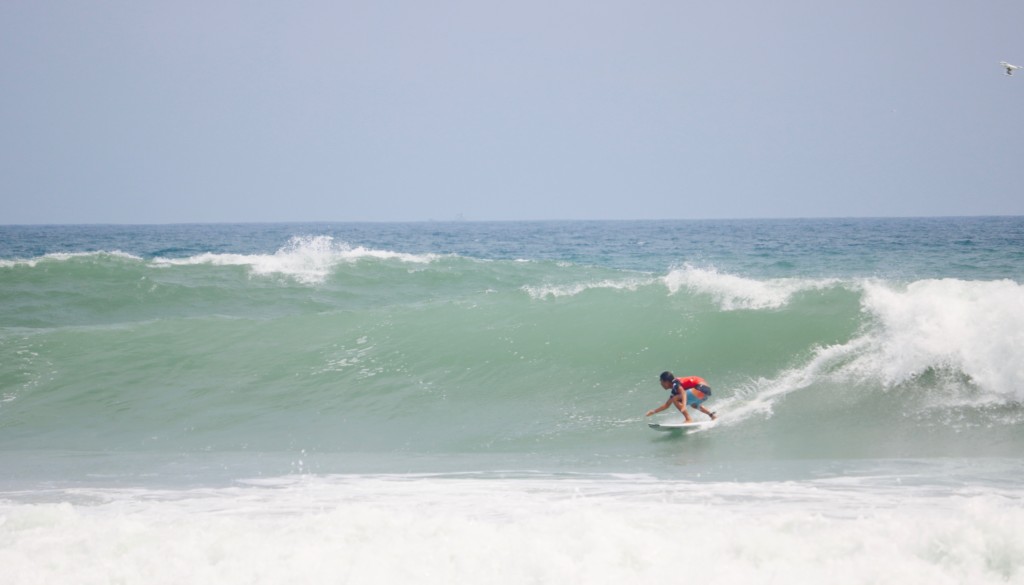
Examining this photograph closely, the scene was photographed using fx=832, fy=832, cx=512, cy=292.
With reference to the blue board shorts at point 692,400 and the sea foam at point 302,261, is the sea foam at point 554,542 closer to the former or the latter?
the blue board shorts at point 692,400

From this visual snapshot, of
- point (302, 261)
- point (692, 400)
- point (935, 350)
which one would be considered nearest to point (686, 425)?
point (692, 400)

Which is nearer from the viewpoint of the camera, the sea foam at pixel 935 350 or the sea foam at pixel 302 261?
the sea foam at pixel 935 350

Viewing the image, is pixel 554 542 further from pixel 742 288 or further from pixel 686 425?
pixel 742 288

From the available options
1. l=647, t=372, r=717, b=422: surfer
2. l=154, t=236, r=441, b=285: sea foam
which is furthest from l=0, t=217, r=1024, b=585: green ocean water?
l=154, t=236, r=441, b=285: sea foam

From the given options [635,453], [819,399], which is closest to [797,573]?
[635,453]

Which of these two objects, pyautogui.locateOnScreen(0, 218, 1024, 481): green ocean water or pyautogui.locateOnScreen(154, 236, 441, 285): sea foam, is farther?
pyautogui.locateOnScreen(154, 236, 441, 285): sea foam

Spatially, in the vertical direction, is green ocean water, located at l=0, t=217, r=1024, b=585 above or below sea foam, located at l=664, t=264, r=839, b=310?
below

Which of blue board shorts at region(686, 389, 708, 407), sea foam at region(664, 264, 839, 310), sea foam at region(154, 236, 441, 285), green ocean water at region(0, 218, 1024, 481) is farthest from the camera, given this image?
sea foam at region(154, 236, 441, 285)

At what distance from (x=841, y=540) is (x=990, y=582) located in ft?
2.83

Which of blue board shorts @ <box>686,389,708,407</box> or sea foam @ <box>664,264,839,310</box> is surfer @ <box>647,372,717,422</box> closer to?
blue board shorts @ <box>686,389,708,407</box>

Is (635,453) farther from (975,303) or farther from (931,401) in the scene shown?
(975,303)

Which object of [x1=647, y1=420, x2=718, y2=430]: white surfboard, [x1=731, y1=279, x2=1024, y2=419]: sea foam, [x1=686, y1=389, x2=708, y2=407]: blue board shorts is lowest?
[x1=647, y1=420, x2=718, y2=430]: white surfboard

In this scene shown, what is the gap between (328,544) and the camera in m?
5.85

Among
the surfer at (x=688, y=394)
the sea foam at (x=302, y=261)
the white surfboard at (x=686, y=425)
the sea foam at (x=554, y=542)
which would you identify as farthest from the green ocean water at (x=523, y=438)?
the sea foam at (x=302, y=261)
